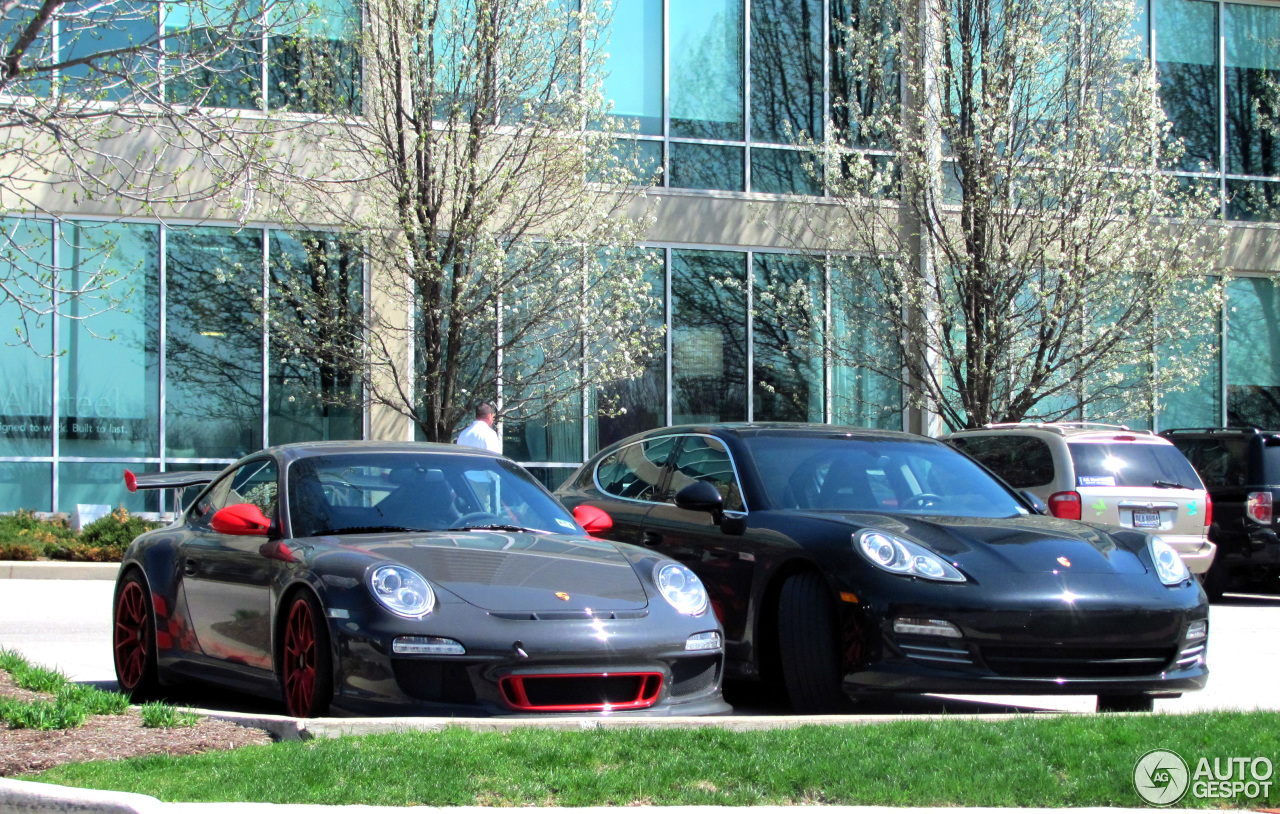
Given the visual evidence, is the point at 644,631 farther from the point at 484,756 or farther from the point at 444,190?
the point at 444,190

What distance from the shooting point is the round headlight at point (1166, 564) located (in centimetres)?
719

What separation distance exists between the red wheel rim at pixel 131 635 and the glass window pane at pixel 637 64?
48.0 ft

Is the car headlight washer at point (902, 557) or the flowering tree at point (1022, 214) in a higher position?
the flowering tree at point (1022, 214)

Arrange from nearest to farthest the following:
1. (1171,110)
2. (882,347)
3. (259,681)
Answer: (259,681) < (882,347) < (1171,110)

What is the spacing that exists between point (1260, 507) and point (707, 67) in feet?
36.2

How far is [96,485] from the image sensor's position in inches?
766

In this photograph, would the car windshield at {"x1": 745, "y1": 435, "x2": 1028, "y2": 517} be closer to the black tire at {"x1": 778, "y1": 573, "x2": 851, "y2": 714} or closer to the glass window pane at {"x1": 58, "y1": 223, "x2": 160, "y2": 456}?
the black tire at {"x1": 778, "y1": 573, "x2": 851, "y2": 714}

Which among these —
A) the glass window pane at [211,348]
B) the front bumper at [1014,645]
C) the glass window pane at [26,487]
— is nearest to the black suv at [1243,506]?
the front bumper at [1014,645]

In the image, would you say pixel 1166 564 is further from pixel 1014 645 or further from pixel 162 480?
pixel 162 480

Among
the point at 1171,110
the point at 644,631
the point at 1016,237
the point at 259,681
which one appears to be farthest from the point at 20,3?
the point at 1171,110

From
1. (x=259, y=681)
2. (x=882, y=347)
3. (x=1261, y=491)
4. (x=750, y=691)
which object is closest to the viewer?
(x=259, y=681)

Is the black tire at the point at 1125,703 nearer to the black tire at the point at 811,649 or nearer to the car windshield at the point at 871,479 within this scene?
the car windshield at the point at 871,479

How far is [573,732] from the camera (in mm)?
5434

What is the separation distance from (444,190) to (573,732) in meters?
12.6
